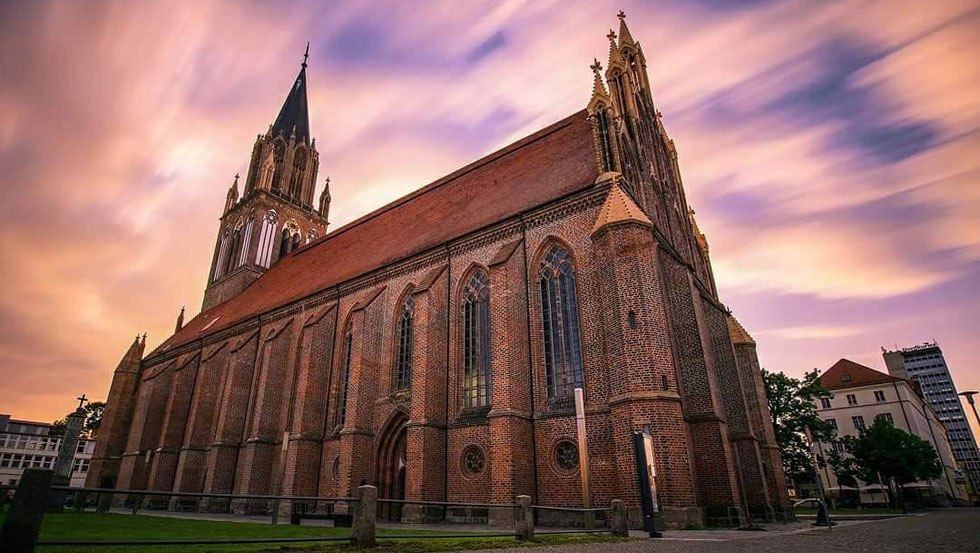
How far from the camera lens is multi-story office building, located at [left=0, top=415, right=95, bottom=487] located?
60219 mm

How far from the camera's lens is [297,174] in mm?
41125

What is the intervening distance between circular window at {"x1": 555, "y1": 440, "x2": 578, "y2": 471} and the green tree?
3181cm

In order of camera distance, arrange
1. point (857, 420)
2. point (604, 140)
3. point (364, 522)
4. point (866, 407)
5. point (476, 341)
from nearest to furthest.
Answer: point (364, 522), point (604, 140), point (476, 341), point (866, 407), point (857, 420)

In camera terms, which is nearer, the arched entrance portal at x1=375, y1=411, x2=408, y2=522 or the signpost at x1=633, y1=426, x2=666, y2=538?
the signpost at x1=633, y1=426, x2=666, y2=538

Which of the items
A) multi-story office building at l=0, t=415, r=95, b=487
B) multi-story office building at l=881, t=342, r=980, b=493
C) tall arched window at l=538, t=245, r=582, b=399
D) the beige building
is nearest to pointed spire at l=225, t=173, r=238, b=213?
tall arched window at l=538, t=245, r=582, b=399

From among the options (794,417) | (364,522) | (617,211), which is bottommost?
(364,522)

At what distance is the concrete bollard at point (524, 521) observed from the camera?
8.42m

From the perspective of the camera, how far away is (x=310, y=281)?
2661cm

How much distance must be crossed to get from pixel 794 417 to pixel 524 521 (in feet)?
87.7

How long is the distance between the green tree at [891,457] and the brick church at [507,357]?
74.0 feet

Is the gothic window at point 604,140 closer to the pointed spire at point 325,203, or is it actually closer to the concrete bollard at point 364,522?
the concrete bollard at point 364,522

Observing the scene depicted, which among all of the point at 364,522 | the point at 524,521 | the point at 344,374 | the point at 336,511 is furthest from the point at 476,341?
the point at 364,522

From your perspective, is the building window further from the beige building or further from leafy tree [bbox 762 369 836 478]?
leafy tree [bbox 762 369 836 478]

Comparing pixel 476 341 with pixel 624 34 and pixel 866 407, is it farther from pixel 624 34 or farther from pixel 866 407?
pixel 866 407
